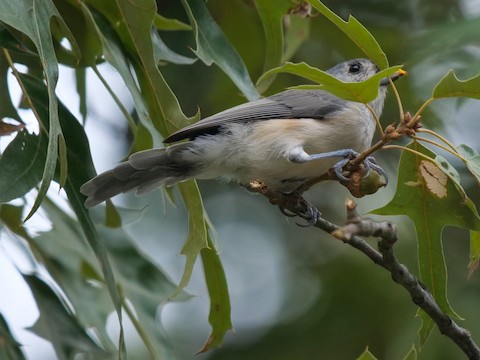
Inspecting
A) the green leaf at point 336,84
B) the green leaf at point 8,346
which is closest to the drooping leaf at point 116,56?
the green leaf at point 336,84

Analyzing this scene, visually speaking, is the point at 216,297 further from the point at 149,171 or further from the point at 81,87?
the point at 81,87

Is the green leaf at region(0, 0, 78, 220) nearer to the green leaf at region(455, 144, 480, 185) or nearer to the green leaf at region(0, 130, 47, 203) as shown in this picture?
the green leaf at region(0, 130, 47, 203)

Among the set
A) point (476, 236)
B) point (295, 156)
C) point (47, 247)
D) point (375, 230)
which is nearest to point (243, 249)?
point (47, 247)

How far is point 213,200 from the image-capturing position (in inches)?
252

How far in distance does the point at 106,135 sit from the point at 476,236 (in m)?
3.22

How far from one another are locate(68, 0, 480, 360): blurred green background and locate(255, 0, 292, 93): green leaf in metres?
1.22

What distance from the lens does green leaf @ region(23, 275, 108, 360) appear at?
3348mm

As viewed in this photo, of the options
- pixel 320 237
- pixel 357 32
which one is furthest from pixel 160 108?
pixel 320 237

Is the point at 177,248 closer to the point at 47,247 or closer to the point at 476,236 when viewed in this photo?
the point at 47,247

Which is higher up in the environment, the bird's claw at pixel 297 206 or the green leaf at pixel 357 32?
the green leaf at pixel 357 32

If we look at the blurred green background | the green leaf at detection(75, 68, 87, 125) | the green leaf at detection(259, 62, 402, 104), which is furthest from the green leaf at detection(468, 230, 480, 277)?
the blurred green background

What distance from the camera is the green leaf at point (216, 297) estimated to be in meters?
3.07

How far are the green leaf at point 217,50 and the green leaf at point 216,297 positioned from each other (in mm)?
571

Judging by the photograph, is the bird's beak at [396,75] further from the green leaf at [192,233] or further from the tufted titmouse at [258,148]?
the green leaf at [192,233]
